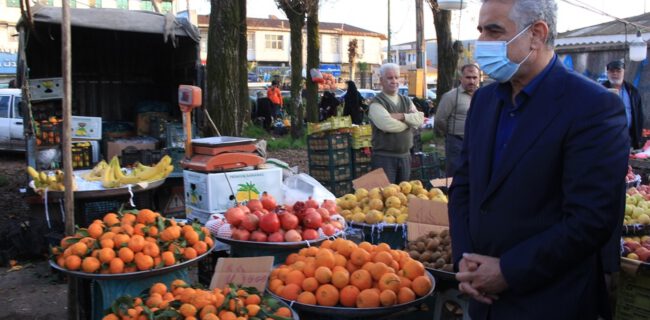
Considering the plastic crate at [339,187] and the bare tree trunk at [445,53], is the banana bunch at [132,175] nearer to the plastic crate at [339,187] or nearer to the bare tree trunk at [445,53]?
the plastic crate at [339,187]

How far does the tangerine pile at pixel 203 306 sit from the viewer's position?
113 inches

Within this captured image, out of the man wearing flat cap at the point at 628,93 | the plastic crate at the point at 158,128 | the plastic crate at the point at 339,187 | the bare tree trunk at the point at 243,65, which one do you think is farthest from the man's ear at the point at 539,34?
the bare tree trunk at the point at 243,65

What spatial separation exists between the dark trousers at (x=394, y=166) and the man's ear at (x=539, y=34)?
15.0ft

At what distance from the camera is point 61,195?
19.9 ft

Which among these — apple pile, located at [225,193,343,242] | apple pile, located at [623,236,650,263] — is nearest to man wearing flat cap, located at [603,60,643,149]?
apple pile, located at [623,236,650,263]

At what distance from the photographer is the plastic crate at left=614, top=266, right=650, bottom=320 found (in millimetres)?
3354

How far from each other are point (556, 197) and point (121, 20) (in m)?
7.96

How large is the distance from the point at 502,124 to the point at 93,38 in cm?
1043

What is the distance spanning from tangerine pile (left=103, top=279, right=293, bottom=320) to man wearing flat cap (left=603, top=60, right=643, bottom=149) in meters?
6.27

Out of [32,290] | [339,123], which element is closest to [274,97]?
[339,123]

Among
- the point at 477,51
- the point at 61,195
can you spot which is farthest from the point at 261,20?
the point at 477,51

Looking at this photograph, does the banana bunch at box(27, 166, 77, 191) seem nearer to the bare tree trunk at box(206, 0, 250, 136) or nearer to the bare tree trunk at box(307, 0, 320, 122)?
the bare tree trunk at box(206, 0, 250, 136)

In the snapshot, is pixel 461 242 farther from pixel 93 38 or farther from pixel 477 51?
pixel 93 38

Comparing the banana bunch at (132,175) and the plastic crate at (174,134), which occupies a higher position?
the plastic crate at (174,134)
